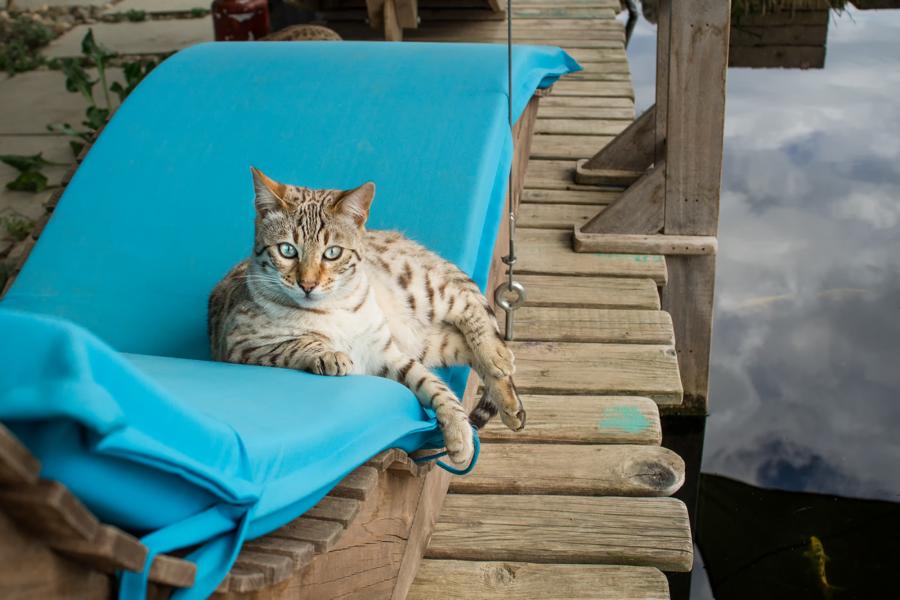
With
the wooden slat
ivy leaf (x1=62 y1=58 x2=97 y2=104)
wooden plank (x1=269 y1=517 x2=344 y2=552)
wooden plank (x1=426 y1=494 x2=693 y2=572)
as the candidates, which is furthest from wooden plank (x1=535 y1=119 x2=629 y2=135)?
wooden plank (x1=269 y1=517 x2=344 y2=552)

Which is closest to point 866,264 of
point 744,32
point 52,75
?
point 744,32

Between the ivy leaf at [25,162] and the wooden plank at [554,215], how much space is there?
98.6 inches

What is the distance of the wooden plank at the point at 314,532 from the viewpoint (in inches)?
50.7

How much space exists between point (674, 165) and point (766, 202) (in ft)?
7.82

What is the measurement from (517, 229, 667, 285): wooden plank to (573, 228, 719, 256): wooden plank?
A: 3 cm

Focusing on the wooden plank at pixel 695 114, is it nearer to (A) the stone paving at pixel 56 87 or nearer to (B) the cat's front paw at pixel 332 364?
(B) the cat's front paw at pixel 332 364

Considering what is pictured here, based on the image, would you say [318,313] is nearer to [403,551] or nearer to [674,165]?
[403,551]

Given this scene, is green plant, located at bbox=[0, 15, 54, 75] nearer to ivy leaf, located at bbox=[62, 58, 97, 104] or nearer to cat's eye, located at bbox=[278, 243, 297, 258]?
ivy leaf, located at bbox=[62, 58, 97, 104]

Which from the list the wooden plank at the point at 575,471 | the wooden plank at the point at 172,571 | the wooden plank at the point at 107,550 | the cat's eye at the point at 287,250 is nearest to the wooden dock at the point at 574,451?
the wooden plank at the point at 575,471

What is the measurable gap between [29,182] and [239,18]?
153 centimetres

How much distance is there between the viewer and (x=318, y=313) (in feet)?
6.37

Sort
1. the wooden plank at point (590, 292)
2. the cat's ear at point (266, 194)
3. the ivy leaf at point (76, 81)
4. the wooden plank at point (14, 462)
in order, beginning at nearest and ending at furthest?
the wooden plank at point (14, 462) → the cat's ear at point (266, 194) → the wooden plank at point (590, 292) → the ivy leaf at point (76, 81)

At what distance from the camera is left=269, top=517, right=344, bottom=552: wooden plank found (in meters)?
1.29

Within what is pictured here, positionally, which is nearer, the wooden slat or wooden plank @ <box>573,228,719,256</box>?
wooden plank @ <box>573,228,719,256</box>
